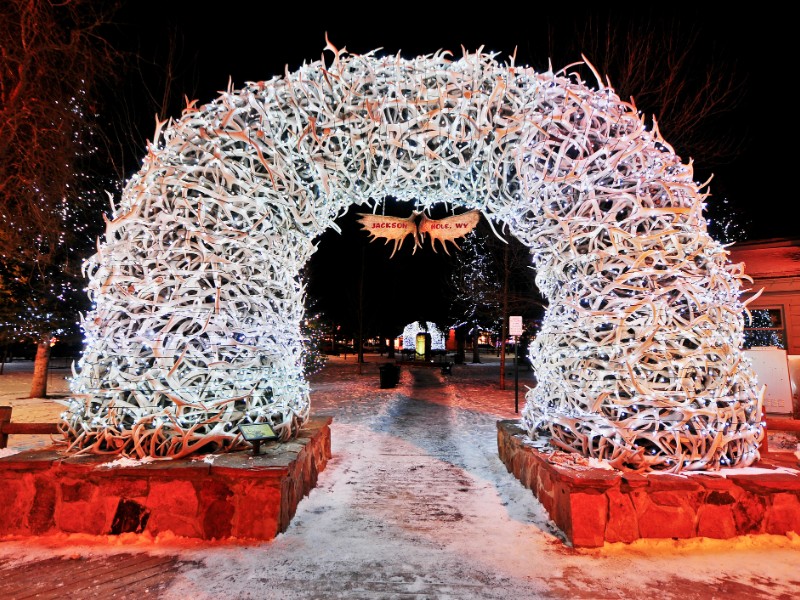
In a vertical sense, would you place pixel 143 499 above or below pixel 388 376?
below

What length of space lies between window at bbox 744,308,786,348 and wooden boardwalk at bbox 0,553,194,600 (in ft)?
36.4

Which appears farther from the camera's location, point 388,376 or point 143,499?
point 388,376

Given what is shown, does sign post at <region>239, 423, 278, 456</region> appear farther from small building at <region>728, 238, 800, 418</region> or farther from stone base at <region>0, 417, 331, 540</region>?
small building at <region>728, 238, 800, 418</region>

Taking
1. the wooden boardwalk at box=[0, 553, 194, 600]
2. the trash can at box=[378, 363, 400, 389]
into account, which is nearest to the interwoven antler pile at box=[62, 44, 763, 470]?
the wooden boardwalk at box=[0, 553, 194, 600]

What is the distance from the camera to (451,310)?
3259cm

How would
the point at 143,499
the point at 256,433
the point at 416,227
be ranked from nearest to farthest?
the point at 143,499
the point at 256,433
the point at 416,227

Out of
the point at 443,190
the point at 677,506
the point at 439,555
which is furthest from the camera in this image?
the point at 443,190

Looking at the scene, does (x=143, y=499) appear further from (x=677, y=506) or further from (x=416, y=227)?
(x=677, y=506)

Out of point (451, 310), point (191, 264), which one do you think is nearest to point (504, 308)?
point (191, 264)

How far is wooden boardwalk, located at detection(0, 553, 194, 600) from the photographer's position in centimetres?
275

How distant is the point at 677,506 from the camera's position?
3387 mm

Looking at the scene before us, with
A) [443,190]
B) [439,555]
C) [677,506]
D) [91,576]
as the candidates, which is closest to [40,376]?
→ [91,576]

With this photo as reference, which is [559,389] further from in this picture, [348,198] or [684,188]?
[348,198]

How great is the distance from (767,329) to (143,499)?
11769 millimetres
